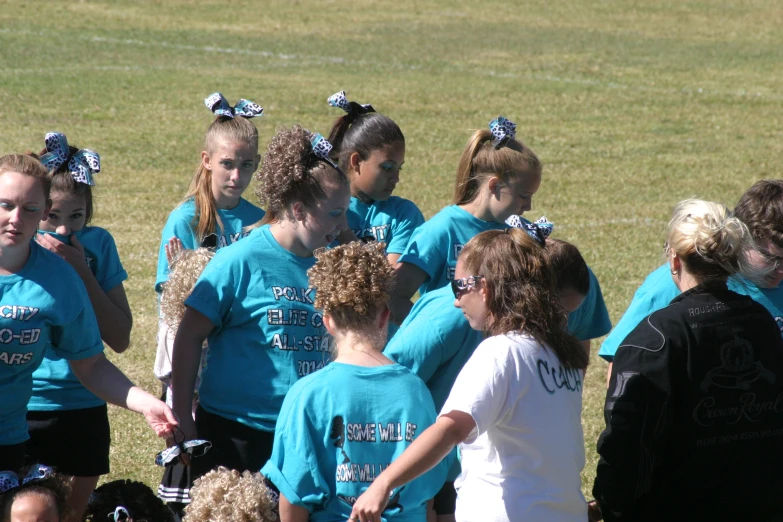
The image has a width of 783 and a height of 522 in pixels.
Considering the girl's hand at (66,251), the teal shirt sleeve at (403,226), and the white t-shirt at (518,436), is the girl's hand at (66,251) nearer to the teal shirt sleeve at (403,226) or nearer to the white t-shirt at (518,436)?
the teal shirt sleeve at (403,226)

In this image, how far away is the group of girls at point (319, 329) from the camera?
3412 millimetres

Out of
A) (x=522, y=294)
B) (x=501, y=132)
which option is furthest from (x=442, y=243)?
(x=522, y=294)

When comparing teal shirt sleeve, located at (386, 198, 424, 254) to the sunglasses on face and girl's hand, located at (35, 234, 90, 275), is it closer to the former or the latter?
girl's hand, located at (35, 234, 90, 275)

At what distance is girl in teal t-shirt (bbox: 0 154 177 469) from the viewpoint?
3.84m

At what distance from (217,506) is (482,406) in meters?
0.96

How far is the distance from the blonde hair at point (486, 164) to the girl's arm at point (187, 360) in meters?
1.81

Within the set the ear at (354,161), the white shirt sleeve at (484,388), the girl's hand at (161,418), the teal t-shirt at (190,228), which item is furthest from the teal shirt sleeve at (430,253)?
the white shirt sleeve at (484,388)

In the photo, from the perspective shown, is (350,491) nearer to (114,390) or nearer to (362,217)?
(114,390)

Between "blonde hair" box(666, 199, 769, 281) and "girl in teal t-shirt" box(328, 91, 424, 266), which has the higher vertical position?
"girl in teal t-shirt" box(328, 91, 424, 266)

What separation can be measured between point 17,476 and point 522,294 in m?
2.00

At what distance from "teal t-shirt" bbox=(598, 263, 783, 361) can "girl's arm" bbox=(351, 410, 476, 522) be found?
4.41 feet

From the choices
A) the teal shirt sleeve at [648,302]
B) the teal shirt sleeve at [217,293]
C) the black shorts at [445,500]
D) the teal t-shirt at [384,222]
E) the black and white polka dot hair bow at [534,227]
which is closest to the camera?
the teal shirt sleeve at [217,293]

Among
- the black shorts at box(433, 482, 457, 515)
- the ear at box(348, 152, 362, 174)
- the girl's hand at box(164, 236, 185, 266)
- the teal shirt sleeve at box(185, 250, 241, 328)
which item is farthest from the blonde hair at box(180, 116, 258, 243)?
the black shorts at box(433, 482, 457, 515)

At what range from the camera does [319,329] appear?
4141mm
